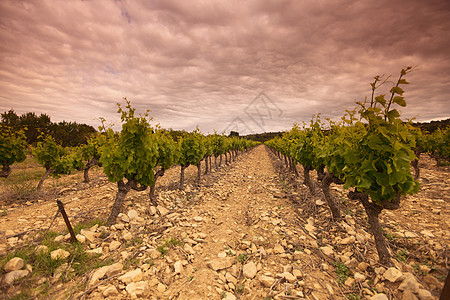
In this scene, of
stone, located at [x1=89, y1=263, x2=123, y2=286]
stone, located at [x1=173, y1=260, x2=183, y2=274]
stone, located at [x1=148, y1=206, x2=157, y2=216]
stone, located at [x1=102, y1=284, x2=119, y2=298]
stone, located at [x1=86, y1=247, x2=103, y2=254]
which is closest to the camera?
stone, located at [x1=102, y1=284, x2=119, y2=298]

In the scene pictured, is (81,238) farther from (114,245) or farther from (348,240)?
(348,240)

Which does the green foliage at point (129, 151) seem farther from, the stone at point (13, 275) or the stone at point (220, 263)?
the stone at point (220, 263)

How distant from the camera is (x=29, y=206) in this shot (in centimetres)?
755

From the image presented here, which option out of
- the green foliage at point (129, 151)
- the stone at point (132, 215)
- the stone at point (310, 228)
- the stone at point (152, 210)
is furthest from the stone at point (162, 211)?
the stone at point (310, 228)

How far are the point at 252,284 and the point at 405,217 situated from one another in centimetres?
605

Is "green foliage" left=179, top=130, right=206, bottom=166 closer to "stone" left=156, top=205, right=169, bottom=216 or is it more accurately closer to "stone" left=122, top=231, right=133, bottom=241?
"stone" left=156, top=205, right=169, bottom=216

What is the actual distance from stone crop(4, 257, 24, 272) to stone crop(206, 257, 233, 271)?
351 centimetres

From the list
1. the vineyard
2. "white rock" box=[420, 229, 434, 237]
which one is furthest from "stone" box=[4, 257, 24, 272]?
"white rock" box=[420, 229, 434, 237]

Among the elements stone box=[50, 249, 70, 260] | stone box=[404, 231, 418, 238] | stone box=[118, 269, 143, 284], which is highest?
stone box=[50, 249, 70, 260]

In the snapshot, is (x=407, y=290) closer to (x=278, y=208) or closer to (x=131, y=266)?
(x=278, y=208)

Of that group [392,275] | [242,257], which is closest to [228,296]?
[242,257]

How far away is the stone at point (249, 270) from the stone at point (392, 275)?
2392 millimetres

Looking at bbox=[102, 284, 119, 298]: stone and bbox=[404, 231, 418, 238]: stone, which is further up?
bbox=[404, 231, 418, 238]: stone

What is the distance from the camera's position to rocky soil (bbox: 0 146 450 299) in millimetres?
3170
